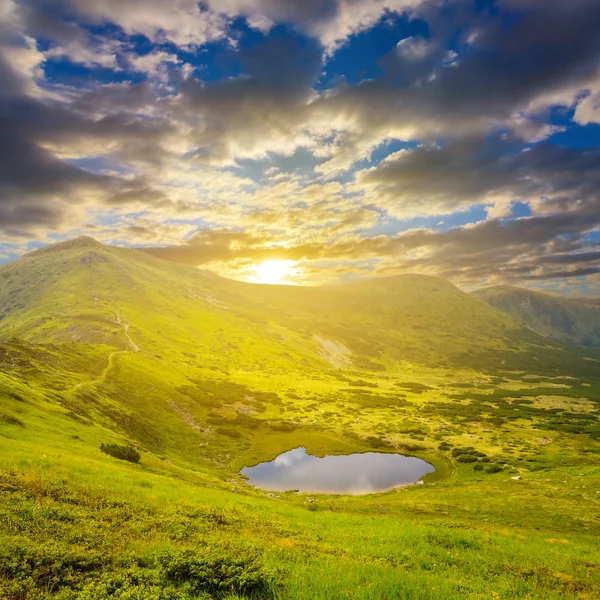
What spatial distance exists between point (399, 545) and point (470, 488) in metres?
61.9

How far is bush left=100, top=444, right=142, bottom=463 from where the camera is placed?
4509cm

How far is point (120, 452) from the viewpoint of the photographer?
4600cm

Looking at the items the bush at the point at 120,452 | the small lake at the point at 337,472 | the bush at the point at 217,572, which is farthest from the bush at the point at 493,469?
the bush at the point at 217,572

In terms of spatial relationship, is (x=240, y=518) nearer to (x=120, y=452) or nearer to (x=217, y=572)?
(x=217, y=572)

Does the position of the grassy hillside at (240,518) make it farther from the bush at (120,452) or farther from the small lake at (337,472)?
the small lake at (337,472)

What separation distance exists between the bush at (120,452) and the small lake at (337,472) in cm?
4243

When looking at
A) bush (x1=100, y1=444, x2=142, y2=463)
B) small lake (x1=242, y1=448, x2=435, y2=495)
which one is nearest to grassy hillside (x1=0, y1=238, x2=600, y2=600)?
bush (x1=100, y1=444, x2=142, y2=463)

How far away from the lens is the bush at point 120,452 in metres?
45.1

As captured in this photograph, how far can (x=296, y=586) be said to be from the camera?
976 centimetres

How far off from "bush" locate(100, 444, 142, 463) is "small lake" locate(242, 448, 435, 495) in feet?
139

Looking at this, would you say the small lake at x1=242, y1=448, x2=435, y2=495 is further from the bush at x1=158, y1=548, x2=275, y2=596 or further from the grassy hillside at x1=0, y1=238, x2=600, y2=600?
the bush at x1=158, y1=548, x2=275, y2=596

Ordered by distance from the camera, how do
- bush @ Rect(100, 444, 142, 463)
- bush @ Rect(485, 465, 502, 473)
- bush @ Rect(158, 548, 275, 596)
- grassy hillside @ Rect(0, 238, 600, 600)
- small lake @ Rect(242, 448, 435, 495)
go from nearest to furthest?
bush @ Rect(158, 548, 275, 596), grassy hillside @ Rect(0, 238, 600, 600), bush @ Rect(100, 444, 142, 463), small lake @ Rect(242, 448, 435, 495), bush @ Rect(485, 465, 502, 473)

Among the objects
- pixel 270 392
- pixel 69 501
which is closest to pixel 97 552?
pixel 69 501

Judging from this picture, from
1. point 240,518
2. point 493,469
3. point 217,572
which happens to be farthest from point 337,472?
point 217,572
